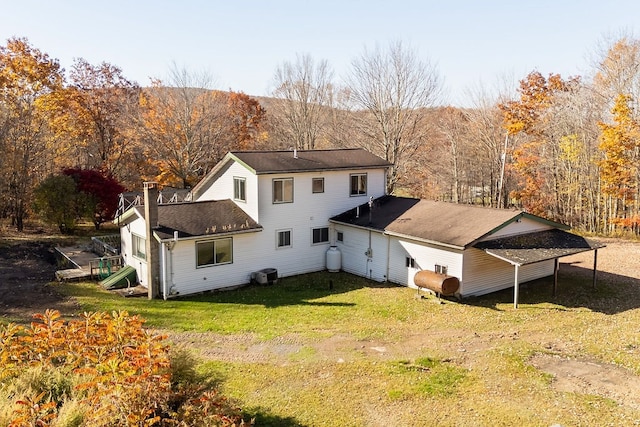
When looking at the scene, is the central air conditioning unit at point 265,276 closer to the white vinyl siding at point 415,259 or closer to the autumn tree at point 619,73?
the white vinyl siding at point 415,259

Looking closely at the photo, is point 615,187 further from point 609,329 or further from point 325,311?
point 325,311

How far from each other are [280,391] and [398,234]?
32.9 ft

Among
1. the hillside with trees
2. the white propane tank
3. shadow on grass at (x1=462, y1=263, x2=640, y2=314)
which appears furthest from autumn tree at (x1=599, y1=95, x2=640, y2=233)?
the white propane tank

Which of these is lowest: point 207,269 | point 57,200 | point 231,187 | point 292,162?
point 207,269

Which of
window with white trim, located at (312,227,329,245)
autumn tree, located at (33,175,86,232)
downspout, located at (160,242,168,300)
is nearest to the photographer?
downspout, located at (160,242,168,300)

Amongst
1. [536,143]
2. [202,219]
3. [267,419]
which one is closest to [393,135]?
[536,143]

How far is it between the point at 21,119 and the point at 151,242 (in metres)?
20.1

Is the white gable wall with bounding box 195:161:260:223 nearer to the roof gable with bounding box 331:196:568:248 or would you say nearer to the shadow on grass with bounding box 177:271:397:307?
the shadow on grass with bounding box 177:271:397:307

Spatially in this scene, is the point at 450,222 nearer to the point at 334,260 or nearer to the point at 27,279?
the point at 334,260

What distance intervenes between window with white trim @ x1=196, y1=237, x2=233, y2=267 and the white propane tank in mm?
4694

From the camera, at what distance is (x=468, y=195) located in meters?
46.3

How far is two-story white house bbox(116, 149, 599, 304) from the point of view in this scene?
18.0 m

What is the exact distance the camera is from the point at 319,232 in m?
22.4

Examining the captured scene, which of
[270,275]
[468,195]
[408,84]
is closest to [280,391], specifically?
[270,275]
